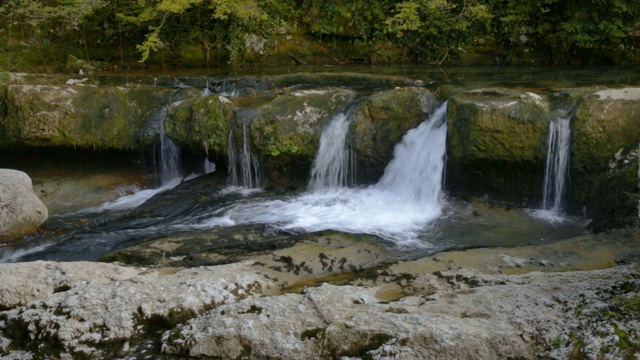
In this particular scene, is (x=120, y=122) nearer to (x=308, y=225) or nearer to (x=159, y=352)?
(x=308, y=225)

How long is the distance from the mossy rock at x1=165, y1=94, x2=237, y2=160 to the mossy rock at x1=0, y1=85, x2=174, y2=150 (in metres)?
1.10

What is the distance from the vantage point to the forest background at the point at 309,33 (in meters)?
11.8

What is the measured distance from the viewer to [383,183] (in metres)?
8.80

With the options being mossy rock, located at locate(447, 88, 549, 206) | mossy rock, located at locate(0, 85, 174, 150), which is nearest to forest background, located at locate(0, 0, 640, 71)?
mossy rock, located at locate(0, 85, 174, 150)

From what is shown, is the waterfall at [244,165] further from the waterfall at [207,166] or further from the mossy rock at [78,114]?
the mossy rock at [78,114]

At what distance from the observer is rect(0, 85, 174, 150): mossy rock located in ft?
32.4

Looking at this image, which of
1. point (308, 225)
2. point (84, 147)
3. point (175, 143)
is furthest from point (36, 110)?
point (308, 225)

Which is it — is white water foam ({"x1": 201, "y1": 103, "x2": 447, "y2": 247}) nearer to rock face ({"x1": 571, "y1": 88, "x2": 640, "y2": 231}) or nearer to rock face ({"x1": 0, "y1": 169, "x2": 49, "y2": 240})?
rock face ({"x1": 571, "y1": 88, "x2": 640, "y2": 231})

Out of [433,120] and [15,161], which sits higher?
[433,120]

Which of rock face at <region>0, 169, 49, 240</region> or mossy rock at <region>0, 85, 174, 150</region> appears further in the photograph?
mossy rock at <region>0, 85, 174, 150</region>

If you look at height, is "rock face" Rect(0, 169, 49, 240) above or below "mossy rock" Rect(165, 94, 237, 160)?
below

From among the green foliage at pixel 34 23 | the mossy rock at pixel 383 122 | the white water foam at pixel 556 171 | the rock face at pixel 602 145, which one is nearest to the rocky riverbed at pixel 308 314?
the rock face at pixel 602 145

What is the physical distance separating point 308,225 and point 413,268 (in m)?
2.81

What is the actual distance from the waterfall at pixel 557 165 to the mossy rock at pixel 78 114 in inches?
264
